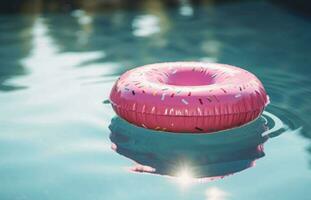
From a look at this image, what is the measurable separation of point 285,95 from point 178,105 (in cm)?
134

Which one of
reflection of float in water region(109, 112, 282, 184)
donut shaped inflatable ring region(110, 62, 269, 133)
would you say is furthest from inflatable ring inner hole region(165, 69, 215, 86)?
reflection of float in water region(109, 112, 282, 184)

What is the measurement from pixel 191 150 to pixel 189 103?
29cm

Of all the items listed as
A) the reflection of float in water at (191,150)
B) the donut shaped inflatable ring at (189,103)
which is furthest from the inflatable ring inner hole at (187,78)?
the reflection of float in water at (191,150)

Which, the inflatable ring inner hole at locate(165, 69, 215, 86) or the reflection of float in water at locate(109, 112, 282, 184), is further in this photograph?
the inflatable ring inner hole at locate(165, 69, 215, 86)

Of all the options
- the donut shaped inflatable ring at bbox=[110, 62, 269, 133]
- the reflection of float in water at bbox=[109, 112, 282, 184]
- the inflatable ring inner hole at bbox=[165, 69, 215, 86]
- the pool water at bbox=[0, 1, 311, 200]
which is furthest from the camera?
the inflatable ring inner hole at bbox=[165, 69, 215, 86]

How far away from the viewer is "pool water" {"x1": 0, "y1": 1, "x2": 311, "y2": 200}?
2.82 metres

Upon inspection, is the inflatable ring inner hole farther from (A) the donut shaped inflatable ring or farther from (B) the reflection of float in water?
(B) the reflection of float in water

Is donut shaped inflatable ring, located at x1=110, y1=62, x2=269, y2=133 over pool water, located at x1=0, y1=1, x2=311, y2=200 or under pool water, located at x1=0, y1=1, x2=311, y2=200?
over

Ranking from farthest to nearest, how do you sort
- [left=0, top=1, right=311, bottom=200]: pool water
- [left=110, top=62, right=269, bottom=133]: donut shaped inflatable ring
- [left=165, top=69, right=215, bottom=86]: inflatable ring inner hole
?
1. [left=165, top=69, right=215, bottom=86]: inflatable ring inner hole
2. [left=110, top=62, right=269, bottom=133]: donut shaped inflatable ring
3. [left=0, top=1, right=311, bottom=200]: pool water

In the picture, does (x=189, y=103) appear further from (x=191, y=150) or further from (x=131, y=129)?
(x=131, y=129)

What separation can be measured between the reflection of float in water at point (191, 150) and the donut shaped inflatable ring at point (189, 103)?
0.08 m

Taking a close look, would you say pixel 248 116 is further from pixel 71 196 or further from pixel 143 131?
pixel 71 196

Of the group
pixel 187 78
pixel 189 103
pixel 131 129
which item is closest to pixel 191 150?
pixel 189 103

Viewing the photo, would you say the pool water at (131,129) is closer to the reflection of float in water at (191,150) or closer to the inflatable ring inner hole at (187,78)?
the reflection of float in water at (191,150)
